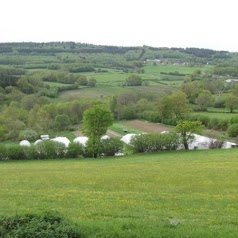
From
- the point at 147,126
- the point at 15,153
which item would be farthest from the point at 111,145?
the point at 147,126

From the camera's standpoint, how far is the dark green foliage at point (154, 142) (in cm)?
6532

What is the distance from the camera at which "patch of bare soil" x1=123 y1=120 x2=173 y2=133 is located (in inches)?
3568

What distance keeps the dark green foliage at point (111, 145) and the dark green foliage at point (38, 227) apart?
51.7 metres

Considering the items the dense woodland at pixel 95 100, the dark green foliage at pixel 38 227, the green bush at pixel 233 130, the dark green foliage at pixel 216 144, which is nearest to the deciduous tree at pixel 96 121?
the dark green foliage at pixel 216 144

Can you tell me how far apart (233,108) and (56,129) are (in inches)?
1807

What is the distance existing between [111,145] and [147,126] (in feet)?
107

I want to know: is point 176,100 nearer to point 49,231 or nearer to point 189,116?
point 189,116

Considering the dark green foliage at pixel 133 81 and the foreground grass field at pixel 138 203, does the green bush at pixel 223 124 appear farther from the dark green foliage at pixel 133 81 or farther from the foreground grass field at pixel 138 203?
the dark green foliage at pixel 133 81

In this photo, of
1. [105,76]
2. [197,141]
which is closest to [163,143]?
[197,141]

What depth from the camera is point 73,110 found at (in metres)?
107

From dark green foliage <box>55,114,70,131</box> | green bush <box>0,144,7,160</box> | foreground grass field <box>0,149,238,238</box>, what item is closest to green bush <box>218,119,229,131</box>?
dark green foliage <box>55,114,70,131</box>

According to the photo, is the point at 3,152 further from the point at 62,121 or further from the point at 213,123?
the point at 213,123

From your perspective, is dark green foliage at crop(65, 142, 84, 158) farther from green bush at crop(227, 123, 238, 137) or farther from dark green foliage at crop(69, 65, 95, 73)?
dark green foliage at crop(69, 65, 95, 73)

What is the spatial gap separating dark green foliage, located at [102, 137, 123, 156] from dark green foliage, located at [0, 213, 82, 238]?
51.7 m
